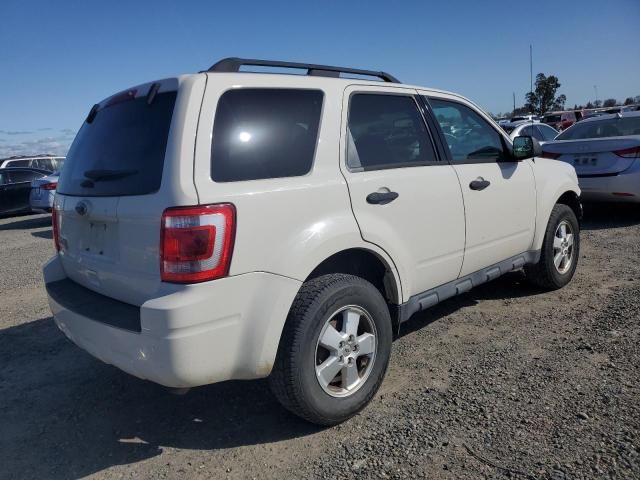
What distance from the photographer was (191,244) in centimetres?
230

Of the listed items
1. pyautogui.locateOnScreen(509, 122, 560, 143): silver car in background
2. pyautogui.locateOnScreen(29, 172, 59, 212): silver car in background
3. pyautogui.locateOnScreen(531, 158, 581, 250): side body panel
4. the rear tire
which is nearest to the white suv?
pyautogui.locateOnScreen(531, 158, 581, 250): side body panel

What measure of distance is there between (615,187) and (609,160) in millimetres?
405

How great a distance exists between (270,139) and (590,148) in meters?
6.54

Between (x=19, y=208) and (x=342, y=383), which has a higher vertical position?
(x=19, y=208)

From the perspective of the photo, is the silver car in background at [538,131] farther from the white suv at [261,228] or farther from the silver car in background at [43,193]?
the silver car in background at [43,193]

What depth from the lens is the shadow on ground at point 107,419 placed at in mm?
2756

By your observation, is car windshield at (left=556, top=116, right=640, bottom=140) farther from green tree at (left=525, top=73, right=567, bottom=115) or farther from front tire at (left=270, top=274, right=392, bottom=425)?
green tree at (left=525, top=73, right=567, bottom=115)

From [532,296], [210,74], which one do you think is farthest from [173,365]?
[532,296]

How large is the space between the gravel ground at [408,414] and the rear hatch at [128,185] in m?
0.87

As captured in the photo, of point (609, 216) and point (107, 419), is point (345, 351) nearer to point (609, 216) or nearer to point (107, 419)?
point (107, 419)

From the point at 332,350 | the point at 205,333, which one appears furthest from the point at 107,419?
the point at 332,350

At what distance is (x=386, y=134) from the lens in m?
3.30

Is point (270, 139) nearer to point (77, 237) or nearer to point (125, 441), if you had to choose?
point (77, 237)

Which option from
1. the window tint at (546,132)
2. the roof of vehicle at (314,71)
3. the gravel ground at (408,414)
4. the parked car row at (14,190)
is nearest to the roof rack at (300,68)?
the roof of vehicle at (314,71)
